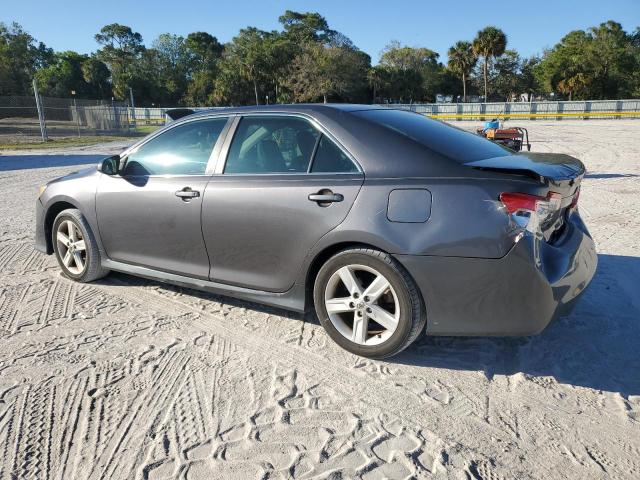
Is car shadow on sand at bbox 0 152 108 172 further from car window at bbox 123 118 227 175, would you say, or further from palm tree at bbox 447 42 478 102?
palm tree at bbox 447 42 478 102

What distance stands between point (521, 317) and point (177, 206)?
8.28 feet

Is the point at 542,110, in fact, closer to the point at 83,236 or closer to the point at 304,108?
the point at 304,108

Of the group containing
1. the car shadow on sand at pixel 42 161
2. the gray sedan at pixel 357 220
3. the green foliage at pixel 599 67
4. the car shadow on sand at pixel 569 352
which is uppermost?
the green foliage at pixel 599 67

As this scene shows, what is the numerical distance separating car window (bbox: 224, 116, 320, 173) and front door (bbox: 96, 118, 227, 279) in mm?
A: 231

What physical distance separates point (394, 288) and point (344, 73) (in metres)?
64.1

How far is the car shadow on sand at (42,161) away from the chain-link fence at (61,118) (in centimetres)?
1071

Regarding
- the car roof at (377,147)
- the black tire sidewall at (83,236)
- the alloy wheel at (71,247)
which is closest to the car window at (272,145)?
the car roof at (377,147)

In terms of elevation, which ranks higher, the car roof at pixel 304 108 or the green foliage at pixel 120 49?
the green foliage at pixel 120 49

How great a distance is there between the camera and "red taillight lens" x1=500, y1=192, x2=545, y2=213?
275 cm

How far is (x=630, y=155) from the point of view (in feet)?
47.1

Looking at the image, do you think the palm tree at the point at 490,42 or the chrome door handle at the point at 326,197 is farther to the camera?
the palm tree at the point at 490,42

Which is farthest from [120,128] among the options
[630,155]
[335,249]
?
[335,249]

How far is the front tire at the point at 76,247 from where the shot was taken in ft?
15.1

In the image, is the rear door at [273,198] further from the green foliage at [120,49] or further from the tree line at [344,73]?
the green foliage at [120,49]
